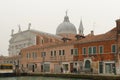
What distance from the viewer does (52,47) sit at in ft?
136

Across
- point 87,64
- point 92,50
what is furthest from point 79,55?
point 92,50

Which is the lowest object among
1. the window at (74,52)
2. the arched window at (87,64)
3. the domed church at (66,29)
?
the arched window at (87,64)

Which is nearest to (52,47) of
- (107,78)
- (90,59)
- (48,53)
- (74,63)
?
(48,53)

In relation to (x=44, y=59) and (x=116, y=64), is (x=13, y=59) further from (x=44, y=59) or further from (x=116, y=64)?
(x=116, y=64)

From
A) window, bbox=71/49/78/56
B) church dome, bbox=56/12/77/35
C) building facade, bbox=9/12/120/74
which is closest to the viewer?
building facade, bbox=9/12/120/74

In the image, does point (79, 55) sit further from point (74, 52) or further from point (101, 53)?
point (101, 53)

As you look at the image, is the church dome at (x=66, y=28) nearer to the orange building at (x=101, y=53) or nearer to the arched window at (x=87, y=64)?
the orange building at (x=101, y=53)

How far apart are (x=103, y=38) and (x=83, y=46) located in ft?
12.3

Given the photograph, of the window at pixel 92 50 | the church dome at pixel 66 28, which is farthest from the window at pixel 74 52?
the church dome at pixel 66 28

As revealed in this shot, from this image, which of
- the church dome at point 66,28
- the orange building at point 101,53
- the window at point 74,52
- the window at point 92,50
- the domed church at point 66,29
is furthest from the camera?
the church dome at point 66,28

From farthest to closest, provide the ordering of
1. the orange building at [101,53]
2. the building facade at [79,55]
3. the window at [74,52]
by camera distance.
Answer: the window at [74,52]
the building facade at [79,55]
the orange building at [101,53]

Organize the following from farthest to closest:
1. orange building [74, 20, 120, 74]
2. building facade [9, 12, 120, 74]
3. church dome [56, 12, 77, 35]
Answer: church dome [56, 12, 77, 35], building facade [9, 12, 120, 74], orange building [74, 20, 120, 74]

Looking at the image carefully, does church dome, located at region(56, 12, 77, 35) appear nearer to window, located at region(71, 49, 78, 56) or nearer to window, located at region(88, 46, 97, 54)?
window, located at region(71, 49, 78, 56)

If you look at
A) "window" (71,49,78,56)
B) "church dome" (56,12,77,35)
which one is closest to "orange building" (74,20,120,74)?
"window" (71,49,78,56)
